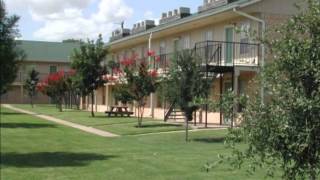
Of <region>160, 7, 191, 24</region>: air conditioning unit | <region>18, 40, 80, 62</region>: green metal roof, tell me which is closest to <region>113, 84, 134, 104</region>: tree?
<region>160, 7, 191, 24</region>: air conditioning unit

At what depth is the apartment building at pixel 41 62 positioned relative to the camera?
8919cm

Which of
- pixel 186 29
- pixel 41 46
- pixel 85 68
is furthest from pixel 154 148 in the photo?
pixel 41 46

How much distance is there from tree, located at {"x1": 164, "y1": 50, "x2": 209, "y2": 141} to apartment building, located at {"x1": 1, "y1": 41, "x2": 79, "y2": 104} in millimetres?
64344

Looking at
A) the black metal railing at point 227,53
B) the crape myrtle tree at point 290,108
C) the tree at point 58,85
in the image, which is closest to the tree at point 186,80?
the black metal railing at point 227,53

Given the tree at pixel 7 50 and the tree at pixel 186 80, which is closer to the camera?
the tree at pixel 7 50

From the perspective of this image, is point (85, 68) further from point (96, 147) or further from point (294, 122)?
point (294, 122)

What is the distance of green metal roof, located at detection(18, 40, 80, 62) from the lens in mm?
91625

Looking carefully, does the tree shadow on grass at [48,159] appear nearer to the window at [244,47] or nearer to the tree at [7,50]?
the tree at [7,50]

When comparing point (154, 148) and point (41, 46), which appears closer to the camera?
point (154, 148)

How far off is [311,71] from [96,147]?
1498cm

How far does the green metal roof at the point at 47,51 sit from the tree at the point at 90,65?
4736 centimetres

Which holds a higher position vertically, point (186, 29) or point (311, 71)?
point (186, 29)

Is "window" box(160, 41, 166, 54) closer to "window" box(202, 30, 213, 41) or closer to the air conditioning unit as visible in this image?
the air conditioning unit

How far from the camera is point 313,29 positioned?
6770 millimetres
